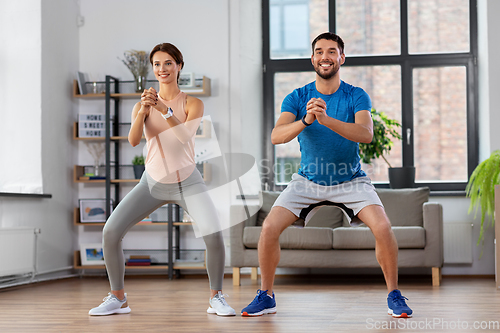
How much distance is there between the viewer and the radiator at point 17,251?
13.2 ft

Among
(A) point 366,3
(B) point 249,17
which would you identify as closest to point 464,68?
(A) point 366,3

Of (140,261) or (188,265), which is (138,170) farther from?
(188,265)

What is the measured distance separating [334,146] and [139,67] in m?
2.91

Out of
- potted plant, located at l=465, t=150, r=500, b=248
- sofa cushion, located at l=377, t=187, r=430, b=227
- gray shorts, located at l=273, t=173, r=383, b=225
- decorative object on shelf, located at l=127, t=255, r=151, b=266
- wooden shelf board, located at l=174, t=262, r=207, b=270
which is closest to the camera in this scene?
gray shorts, located at l=273, t=173, r=383, b=225

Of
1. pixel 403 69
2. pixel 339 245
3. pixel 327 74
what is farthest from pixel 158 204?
pixel 403 69

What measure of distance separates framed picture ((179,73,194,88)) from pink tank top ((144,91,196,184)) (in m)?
2.30

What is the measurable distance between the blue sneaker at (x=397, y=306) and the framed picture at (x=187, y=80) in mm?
2997

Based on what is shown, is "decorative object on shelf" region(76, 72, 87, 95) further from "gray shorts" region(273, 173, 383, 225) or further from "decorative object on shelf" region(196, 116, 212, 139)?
"gray shorts" region(273, 173, 383, 225)

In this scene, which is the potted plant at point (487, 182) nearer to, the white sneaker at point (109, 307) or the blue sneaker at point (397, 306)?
the blue sneaker at point (397, 306)

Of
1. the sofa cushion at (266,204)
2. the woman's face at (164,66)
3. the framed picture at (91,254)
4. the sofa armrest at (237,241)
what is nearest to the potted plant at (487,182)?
the sofa cushion at (266,204)

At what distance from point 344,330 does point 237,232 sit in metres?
2.10

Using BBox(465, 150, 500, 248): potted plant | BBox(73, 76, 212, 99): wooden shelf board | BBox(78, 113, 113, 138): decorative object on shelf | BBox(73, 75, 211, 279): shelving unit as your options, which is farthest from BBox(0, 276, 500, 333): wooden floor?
BBox(73, 76, 212, 99): wooden shelf board

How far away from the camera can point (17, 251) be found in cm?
417

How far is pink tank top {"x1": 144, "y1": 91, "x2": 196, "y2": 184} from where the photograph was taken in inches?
101
